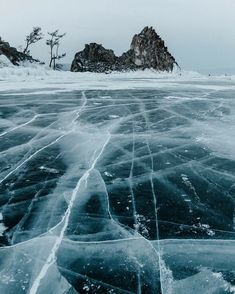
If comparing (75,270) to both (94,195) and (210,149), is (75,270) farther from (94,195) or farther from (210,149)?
(210,149)

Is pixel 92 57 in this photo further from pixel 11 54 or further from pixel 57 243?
pixel 57 243

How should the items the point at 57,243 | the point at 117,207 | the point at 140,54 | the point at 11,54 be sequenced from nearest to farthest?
the point at 57,243 < the point at 117,207 < the point at 11,54 < the point at 140,54

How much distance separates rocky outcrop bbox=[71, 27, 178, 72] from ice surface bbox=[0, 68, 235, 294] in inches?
1210

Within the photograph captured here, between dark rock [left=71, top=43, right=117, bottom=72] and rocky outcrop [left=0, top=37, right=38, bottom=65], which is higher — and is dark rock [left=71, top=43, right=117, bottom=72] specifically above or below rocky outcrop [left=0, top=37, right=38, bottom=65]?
below

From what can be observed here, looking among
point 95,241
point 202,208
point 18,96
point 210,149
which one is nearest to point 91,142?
point 210,149

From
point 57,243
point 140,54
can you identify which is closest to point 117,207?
point 57,243

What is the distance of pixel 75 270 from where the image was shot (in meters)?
1.98

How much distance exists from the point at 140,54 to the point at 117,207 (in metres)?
35.9

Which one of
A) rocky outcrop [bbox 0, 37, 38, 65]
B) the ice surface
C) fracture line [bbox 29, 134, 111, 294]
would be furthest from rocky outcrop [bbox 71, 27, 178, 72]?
fracture line [bbox 29, 134, 111, 294]

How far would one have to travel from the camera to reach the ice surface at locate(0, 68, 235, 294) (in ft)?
6.36

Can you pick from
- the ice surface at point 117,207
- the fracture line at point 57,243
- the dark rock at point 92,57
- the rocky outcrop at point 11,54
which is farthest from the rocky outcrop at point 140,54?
the fracture line at point 57,243

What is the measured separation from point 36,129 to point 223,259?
11.1ft

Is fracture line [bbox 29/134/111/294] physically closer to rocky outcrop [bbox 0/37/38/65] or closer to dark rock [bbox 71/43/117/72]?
rocky outcrop [bbox 0/37/38/65]

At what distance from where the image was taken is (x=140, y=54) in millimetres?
37594
